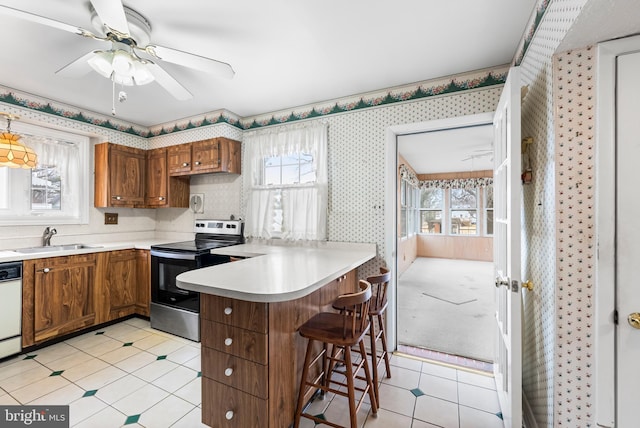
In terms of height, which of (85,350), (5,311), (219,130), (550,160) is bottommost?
(85,350)

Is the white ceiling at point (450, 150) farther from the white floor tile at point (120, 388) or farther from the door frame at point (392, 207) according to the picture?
the white floor tile at point (120, 388)

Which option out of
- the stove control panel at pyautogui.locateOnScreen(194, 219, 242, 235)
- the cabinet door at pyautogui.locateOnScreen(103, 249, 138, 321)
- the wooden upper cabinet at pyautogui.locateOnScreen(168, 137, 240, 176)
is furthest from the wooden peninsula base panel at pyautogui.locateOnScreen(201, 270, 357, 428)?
the cabinet door at pyautogui.locateOnScreen(103, 249, 138, 321)

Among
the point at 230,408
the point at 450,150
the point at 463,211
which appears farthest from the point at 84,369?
the point at 463,211

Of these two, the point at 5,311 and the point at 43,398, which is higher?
the point at 5,311

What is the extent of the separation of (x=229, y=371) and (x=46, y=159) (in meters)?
3.32

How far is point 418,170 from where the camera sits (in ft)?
24.5

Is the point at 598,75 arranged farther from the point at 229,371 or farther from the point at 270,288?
the point at 229,371

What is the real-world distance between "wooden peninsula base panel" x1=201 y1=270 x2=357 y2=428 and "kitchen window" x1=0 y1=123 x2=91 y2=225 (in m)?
2.86

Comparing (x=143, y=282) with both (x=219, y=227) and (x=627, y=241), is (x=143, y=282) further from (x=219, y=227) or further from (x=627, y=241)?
(x=627, y=241)

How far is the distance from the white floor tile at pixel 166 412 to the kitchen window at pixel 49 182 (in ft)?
8.38

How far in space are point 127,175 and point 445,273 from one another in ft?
19.9

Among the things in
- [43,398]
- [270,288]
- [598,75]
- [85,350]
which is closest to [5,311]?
[85,350]

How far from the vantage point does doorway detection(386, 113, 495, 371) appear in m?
2.57

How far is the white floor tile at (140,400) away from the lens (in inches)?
69.5
